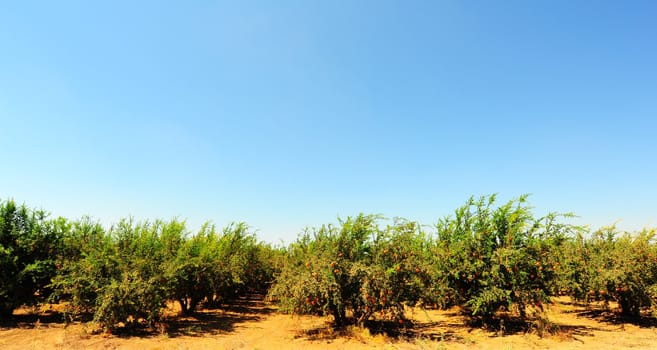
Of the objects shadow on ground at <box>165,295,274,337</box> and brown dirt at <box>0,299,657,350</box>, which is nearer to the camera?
brown dirt at <box>0,299,657,350</box>

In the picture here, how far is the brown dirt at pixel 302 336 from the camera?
40.4ft

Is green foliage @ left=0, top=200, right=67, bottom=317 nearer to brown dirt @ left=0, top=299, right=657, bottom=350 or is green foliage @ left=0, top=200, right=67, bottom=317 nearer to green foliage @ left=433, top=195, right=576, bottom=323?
brown dirt @ left=0, top=299, right=657, bottom=350

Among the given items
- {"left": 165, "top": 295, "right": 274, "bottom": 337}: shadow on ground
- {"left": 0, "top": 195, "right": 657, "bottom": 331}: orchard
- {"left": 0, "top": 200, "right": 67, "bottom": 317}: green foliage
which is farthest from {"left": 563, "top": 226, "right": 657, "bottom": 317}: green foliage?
{"left": 0, "top": 200, "right": 67, "bottom": 317}: green foliage

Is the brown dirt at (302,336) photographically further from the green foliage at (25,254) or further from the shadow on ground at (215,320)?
the green foliage at (25,254)

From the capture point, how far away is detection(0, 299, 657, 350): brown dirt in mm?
12320

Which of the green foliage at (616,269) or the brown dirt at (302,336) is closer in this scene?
the brown dirt at (302,336)

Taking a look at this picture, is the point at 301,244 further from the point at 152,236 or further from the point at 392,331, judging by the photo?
the point at 152,236

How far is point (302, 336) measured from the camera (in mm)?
14227

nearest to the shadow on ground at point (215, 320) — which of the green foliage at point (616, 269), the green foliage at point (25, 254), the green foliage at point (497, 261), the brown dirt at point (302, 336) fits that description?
the brown dirt at point (302, 336)

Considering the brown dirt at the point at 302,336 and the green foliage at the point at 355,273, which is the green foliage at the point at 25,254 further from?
the green foliage at the point at 355,273

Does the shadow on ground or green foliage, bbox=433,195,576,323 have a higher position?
green foliage, bbox=433,195,576,323

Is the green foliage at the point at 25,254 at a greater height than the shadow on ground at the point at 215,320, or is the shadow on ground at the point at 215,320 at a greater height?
the green foliage at the point at 25,254

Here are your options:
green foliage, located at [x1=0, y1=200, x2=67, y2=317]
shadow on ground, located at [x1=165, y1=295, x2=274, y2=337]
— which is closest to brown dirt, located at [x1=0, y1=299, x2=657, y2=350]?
shadow on ground, located at [x1=165, y1=295, x2=274, y2=337]

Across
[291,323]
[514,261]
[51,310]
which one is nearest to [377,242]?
[514,261]
